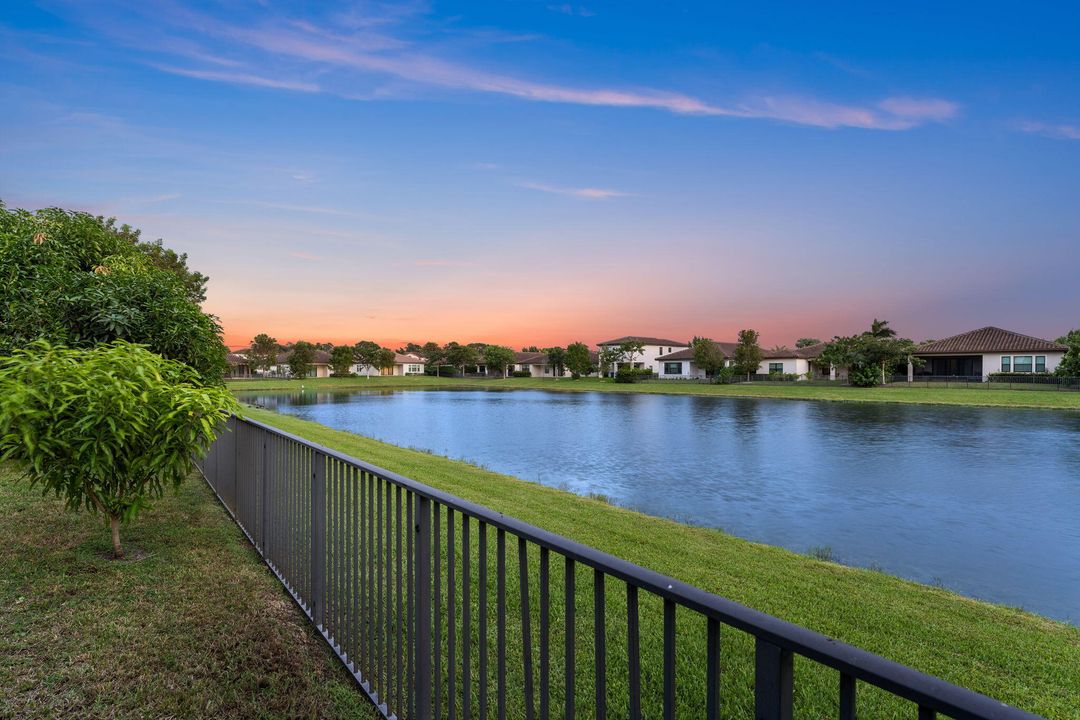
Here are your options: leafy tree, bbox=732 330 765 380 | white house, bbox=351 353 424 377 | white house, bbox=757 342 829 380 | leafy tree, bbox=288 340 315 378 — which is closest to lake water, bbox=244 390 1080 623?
leafy tree, bbox=732 330 765 380

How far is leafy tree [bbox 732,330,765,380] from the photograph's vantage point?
190ft

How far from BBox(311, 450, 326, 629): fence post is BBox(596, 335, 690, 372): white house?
70.6m

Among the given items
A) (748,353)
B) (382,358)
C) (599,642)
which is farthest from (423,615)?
(382,358)

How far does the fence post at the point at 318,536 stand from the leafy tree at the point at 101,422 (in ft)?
3.40

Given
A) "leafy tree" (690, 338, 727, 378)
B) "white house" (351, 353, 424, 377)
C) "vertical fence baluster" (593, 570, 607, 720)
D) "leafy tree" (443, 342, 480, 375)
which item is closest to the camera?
"vertical fence baluster" (593, 570, 607, 720)

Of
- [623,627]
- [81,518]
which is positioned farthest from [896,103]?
[81,518]

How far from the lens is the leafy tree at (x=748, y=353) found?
58.0 m

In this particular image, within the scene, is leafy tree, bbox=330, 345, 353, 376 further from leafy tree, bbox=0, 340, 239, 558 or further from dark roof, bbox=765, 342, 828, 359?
leafy tree, bbox=0, 340, 239, 558

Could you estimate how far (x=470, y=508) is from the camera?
2014 mm

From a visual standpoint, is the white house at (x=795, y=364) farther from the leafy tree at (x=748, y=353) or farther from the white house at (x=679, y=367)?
the leafy tree at (x=748, y=353)

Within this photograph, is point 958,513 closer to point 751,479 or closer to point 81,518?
point 751,479

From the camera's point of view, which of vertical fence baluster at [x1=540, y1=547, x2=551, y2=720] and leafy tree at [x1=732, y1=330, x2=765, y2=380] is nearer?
vertical fence baluster at [x1=540, y1=547, x2=551, y2=720]

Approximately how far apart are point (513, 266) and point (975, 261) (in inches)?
845

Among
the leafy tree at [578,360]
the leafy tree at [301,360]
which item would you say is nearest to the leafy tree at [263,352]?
the leafy tree at [301,360]
